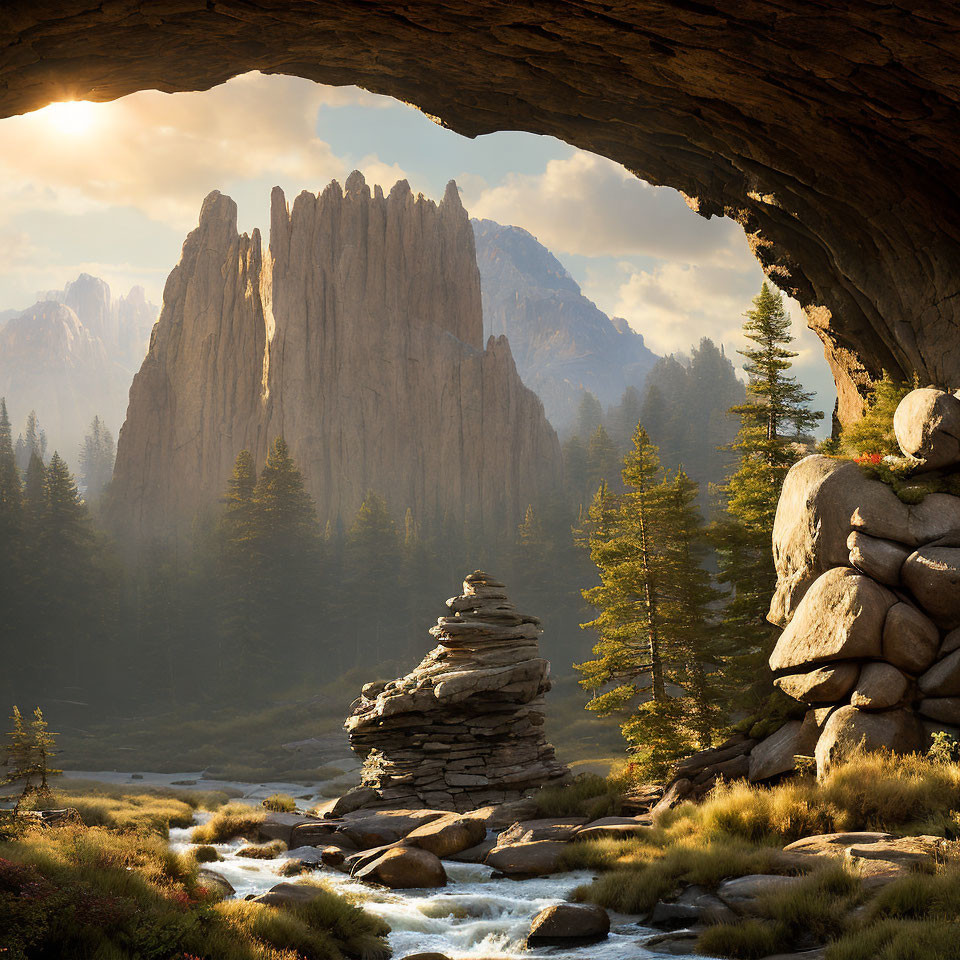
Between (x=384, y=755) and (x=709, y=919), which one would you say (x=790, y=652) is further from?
(x=384, y=755)

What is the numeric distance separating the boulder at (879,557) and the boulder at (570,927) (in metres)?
8.48

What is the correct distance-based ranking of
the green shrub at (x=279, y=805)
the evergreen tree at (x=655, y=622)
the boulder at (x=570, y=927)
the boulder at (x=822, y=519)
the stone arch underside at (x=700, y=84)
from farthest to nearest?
the green shrub at (x=279, y=805) → the evergreen tree at (x=655, y=622) → the boulder at (x=822, y=519) → the stone arch underside at (x=700, y=84) → the boulder at (x=570, y=927)

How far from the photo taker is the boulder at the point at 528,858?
14.8m

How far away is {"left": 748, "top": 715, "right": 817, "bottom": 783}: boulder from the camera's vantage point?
15.6m

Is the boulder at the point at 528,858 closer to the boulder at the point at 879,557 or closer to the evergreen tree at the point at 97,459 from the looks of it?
the boulder at the point at 879,557

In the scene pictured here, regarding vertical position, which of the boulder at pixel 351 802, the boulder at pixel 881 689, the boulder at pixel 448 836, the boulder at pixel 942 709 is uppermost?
the boulder at pixel 881 689

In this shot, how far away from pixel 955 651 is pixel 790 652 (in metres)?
2.88

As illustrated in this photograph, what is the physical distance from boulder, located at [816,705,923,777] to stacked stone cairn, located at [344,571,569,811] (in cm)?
1078

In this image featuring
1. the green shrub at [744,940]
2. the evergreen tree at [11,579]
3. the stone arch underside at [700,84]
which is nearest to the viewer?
the green shrub at [744,940]

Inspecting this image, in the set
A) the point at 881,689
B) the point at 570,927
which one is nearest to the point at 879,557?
the point at 881,689

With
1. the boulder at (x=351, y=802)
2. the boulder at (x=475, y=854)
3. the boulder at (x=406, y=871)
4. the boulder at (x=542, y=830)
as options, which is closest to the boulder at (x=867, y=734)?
the boulder at (x=542, y=830)

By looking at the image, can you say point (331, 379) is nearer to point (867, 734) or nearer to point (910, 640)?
point (910, 640)

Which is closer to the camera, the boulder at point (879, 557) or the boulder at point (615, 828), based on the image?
the boulder at point (879, 557)

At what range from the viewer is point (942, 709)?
1413cm
